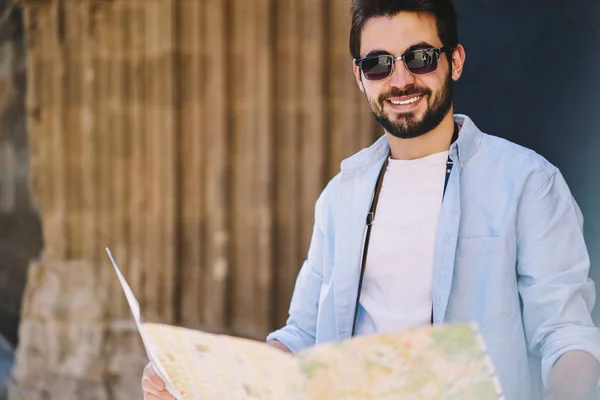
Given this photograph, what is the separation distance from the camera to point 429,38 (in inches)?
69.4

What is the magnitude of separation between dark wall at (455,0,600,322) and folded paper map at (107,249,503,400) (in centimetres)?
100

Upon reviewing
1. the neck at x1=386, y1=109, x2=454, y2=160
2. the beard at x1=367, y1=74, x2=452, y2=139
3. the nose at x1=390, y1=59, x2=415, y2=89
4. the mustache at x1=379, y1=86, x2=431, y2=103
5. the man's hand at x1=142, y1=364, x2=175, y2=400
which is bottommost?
the man's hand at x1=142, y1=364, x2=175, y2=400

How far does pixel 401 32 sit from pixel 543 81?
0.61 meters

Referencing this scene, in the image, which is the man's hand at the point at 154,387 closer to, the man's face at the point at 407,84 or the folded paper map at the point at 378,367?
the folded paper map at the point at 378,367

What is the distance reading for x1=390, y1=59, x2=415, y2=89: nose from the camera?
1714 mm

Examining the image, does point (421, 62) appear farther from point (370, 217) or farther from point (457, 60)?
point (370, 217)

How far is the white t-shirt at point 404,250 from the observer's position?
1.75 metres

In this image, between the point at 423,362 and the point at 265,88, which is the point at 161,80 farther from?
the point at 423,362

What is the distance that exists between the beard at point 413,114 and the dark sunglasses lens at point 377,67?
42 mm

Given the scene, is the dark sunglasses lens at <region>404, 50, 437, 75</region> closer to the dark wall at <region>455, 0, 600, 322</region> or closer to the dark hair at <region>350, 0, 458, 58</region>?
the dark hair at <region>350, 0, 458, 58</region>

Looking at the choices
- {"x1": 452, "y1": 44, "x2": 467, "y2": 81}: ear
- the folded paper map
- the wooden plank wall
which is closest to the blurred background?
the wooden plank wall

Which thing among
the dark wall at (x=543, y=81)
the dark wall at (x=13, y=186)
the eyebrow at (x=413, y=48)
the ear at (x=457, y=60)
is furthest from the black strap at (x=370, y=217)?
the dark wall at (x=13, y=186)

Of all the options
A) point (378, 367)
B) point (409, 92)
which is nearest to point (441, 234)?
point (409, 92)

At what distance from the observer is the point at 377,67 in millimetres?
1738
